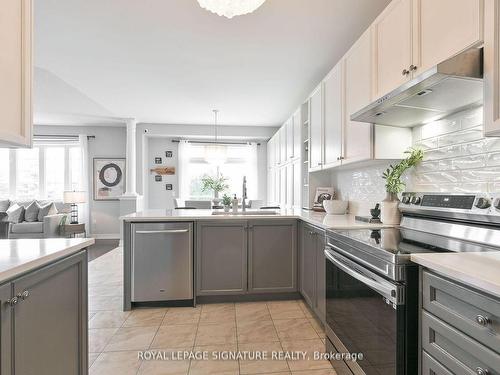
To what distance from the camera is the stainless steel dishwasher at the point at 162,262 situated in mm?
2719

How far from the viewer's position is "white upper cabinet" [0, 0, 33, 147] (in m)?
1.08

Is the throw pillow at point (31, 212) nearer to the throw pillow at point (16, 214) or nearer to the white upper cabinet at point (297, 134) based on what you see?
the throw pillow at point (16, 214)

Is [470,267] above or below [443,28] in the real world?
below

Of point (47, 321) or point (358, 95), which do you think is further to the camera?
point (358, 95)

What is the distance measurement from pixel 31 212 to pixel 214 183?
372cm

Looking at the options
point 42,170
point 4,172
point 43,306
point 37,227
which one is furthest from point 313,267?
point 4,172

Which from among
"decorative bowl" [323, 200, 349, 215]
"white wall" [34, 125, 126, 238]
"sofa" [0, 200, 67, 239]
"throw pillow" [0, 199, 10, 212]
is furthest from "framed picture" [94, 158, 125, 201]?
"decorative bowl" [323, 200, 349, 215]

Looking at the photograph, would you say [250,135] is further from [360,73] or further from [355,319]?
[355,319]

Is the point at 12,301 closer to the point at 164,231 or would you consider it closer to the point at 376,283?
the point at 376,283

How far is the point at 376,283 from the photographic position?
129 centimetres

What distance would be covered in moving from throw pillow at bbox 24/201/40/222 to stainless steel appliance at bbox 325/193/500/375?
239 inches

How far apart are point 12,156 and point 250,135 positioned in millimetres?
5418

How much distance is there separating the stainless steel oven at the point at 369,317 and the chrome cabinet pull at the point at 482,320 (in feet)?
0.96

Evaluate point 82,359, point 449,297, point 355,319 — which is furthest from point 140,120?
point 449,297
